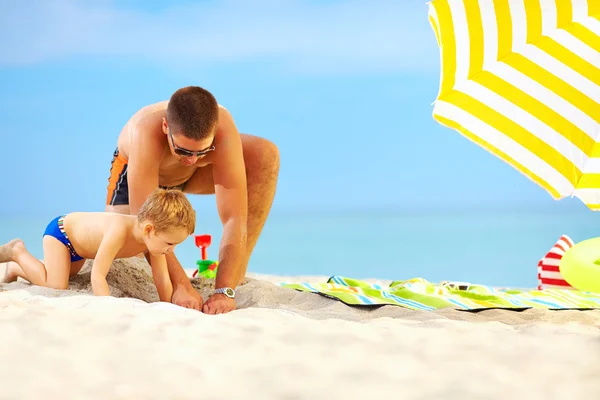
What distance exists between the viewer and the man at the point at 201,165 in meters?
2.76

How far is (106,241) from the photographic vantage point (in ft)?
9.12

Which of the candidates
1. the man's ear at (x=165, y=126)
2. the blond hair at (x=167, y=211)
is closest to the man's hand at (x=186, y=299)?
the blond hair at (x=167, y=211)

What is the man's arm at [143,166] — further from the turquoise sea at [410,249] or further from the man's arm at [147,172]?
the turquoise sea at [410,249]

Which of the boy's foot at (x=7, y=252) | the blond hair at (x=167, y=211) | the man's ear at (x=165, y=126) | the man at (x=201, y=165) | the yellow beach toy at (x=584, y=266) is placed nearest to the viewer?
the blond hair at (x=167, y=211)

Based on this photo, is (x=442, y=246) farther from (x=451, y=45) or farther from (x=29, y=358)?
(x=29, y=358)

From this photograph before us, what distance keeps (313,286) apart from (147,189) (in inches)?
52.6

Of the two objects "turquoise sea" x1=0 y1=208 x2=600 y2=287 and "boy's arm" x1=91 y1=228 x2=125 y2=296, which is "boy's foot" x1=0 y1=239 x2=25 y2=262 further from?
"turquoise sea" x1=0 y1=208 x2=600 y2=287

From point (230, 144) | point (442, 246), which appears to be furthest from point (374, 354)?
point (442, 246)

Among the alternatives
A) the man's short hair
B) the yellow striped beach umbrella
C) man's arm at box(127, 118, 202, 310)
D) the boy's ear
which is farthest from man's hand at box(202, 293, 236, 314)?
the yellow striped beach umbrella

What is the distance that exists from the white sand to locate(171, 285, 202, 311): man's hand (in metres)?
0.48

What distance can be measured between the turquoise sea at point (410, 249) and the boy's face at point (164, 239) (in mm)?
6519

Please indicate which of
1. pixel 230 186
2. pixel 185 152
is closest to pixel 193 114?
pixel 185 152

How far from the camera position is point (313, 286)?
3.85 meters

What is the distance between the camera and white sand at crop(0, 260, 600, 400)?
5.16 feet
